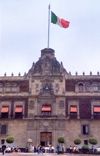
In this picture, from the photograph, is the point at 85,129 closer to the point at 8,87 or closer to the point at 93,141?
the point at 93,141

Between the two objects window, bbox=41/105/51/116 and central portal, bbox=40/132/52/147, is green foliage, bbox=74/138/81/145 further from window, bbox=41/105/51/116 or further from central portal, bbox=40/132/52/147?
window, bbox=41/105/51/116

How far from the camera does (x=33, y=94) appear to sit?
48.9 metres

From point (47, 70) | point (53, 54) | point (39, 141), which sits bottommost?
point (39, 141)

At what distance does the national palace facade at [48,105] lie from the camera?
4659 cm

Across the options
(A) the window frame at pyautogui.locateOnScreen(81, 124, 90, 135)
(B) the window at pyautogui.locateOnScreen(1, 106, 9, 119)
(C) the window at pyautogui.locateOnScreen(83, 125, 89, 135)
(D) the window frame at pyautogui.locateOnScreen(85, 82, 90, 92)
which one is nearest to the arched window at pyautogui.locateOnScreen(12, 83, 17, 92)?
(B) the window at pyautogui.locateOnScreen(1, 106, 9, 119)

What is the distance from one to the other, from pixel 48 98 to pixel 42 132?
6.57m

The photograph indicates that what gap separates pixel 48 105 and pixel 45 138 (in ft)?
20.4

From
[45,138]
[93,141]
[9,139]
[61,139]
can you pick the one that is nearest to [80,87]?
[93,141]

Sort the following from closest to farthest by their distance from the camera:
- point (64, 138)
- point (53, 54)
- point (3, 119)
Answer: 1. point (64, 138)
2. point (3, 119)
3. point (53, 54)

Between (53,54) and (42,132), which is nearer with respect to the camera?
(42,132)

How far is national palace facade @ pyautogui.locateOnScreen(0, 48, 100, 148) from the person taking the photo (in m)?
46.6

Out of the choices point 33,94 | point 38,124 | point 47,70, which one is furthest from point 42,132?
point 47,70

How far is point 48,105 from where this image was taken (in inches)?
1897

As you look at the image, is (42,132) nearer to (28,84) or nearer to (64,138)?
(64,138)
